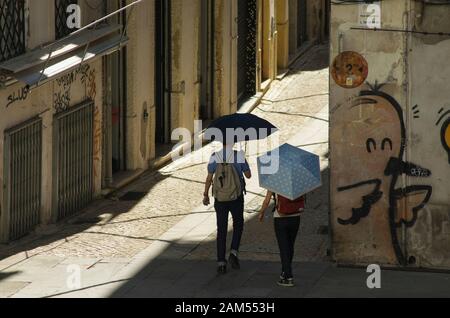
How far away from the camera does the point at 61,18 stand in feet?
63.3

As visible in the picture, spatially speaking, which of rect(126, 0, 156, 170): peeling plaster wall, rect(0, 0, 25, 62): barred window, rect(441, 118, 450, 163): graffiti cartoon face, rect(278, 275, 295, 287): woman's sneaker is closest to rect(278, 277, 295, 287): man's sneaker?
rect(278, 275, 295, 287): woman's sneaker

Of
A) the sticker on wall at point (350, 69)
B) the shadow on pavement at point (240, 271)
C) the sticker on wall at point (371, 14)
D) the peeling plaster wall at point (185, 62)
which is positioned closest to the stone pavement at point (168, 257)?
the shadow on pavement at point (240, 271)

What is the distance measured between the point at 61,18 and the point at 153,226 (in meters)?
3.08


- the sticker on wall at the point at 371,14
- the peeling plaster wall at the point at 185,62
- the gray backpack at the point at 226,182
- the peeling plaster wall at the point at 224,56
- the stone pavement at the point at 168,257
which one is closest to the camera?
the stone pavement at the point at 168,257

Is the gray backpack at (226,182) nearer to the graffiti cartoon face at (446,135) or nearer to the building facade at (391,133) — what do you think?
the building facade at (391,133)

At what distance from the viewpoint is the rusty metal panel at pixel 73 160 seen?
19.0 metres

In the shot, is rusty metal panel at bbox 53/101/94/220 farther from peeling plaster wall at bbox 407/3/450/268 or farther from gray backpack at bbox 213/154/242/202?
peeling plaster wall at bbox 407/3/450/268

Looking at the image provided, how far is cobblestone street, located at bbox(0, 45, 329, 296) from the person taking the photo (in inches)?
661

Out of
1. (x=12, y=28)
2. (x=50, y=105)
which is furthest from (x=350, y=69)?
(x=50, y=105)

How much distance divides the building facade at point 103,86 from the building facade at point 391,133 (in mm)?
3655

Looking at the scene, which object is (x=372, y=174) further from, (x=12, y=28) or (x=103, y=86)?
(x=103, y=86)
